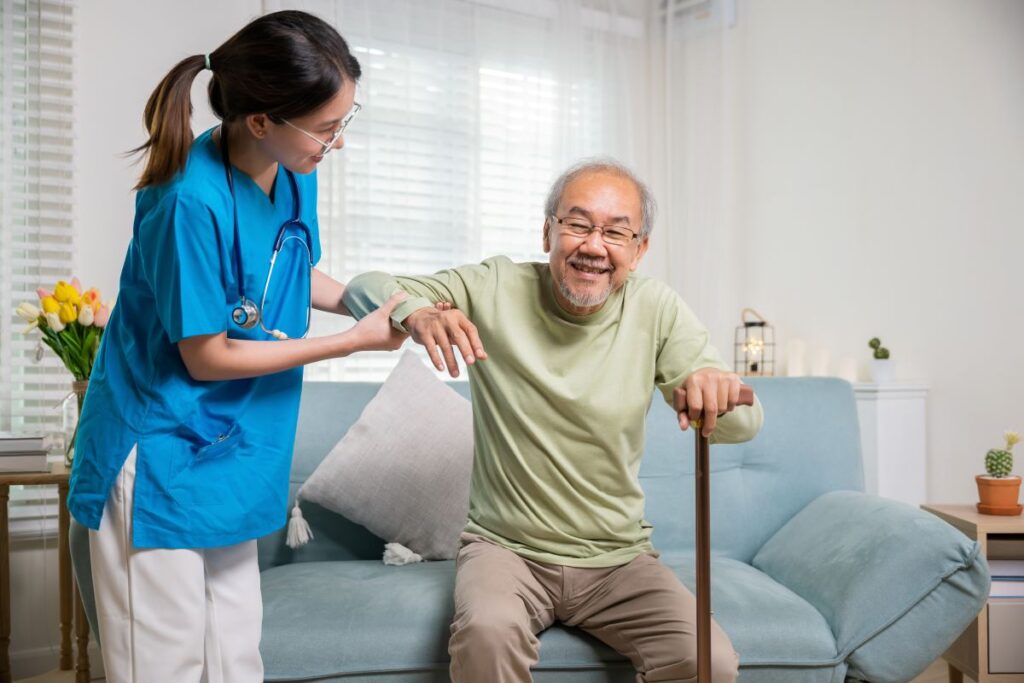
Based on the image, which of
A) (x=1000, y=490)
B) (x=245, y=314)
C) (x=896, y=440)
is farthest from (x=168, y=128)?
(x=896, y=440)

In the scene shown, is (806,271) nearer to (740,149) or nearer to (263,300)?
(740,149)

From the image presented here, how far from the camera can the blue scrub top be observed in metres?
1.22


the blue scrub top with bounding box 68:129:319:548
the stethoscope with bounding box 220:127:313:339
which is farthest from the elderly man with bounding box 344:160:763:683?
the blue scrub top with bounding box 68:129:319:548

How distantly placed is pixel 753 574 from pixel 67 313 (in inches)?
75.1

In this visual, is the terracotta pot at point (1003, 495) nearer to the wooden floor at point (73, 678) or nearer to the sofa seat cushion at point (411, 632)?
the wooden floor at point (73, 678)

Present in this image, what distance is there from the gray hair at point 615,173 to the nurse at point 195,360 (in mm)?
620

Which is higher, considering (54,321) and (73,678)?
(54,321)

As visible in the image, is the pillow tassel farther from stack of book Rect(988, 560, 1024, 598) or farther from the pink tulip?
stack of book Rect(988, 560, 1024, 598)

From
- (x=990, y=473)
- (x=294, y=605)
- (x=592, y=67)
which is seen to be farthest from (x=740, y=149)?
(x=294, y=605)

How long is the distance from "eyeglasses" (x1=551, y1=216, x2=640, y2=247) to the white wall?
2023 millimetres

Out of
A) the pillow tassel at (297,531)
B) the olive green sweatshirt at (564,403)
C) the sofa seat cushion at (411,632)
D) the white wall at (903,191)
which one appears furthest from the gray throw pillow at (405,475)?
the white wall at (903,191)

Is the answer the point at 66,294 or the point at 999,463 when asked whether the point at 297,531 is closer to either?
the point at 66,294

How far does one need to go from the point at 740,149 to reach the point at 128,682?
3429 mm

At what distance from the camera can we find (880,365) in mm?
3305
